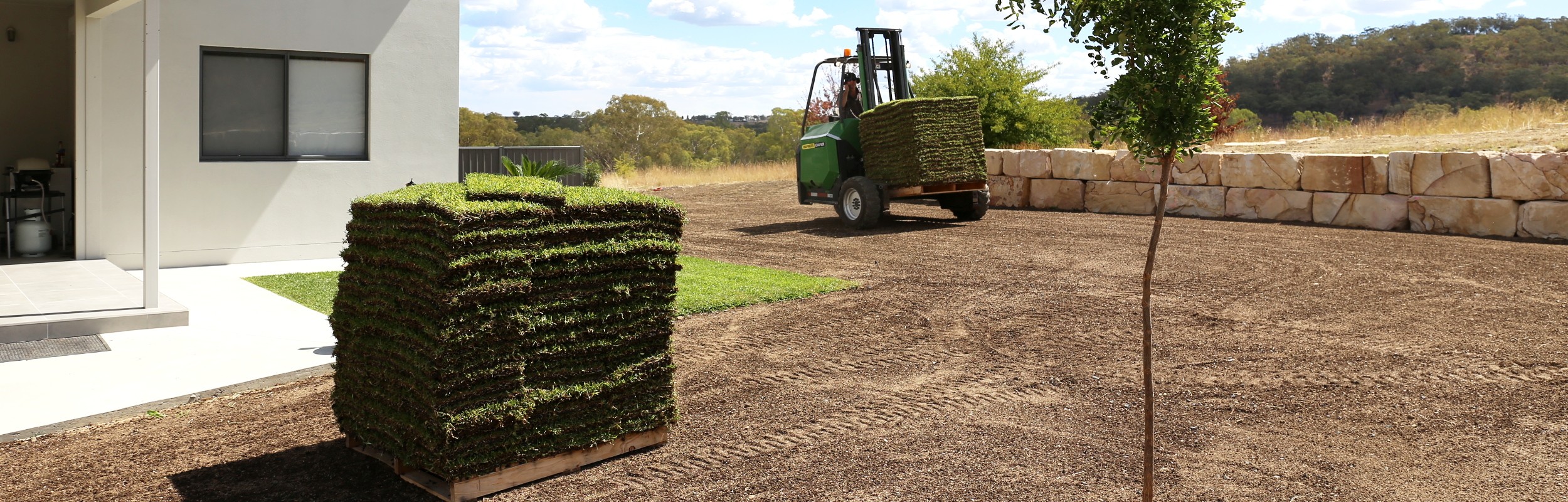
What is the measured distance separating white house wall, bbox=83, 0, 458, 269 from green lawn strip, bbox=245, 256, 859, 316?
41.5 inches

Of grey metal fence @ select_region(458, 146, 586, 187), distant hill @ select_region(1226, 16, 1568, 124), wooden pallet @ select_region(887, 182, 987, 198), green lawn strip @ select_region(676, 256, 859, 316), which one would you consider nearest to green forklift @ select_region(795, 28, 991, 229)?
wooden pallet @ select_region(887, 182, 987, 198)

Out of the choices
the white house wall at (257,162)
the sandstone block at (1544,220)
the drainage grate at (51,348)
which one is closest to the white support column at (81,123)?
the white house wall at (257,162)

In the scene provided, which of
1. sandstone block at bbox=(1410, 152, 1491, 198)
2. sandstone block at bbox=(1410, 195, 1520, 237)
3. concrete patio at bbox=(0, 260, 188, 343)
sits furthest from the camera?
sandstone block at bbox=(1410, 152, 1491, 198)

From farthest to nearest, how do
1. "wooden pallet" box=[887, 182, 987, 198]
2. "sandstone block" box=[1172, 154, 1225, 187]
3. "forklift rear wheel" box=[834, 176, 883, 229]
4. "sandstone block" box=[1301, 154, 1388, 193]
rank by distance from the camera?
"sandstone block" box=[1172, 154, 1225, 187] < "forklift rear wheel" box=[834, 176, 883, 229] < "wooden pallet" box=[887, 182, 987, 198] < "sandstone block" box=[1301, 154, 1388, 193]

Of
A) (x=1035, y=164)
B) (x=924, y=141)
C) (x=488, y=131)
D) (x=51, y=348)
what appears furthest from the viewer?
(x=488, y=131)

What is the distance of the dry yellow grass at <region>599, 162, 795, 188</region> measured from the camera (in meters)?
27.6

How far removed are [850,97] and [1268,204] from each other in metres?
6.37

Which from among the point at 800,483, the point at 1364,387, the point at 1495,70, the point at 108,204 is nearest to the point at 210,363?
the point at 800,483

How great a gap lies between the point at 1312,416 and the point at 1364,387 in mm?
796

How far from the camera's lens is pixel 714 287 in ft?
32.3

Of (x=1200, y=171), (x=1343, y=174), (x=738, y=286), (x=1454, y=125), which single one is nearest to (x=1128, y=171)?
(x=1200, y=171)

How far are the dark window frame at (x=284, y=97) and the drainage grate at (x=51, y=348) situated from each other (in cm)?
382

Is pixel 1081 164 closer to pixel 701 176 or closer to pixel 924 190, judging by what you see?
pixel 924 190

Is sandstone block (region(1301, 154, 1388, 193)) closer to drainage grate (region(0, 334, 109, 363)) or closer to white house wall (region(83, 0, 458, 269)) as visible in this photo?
white house wall (region(83, 0, 458, 269))
